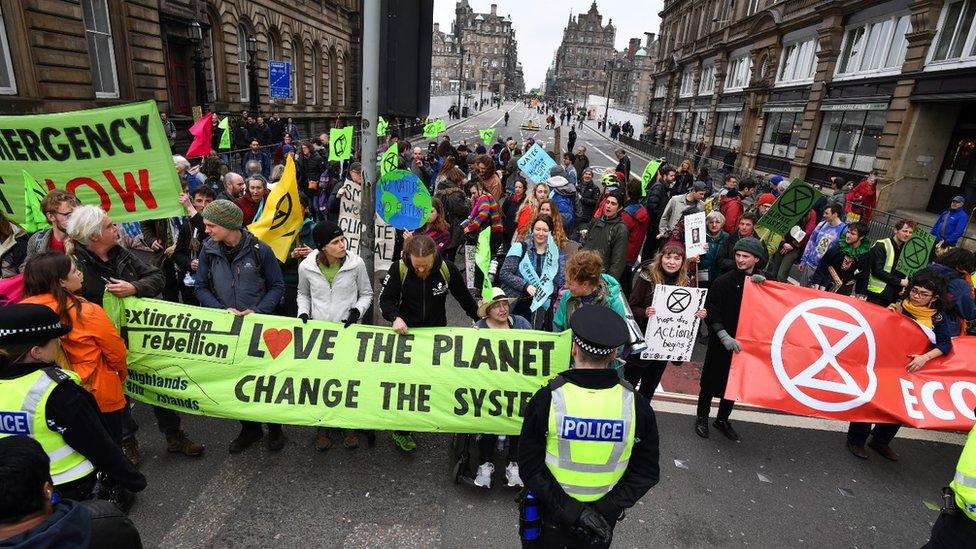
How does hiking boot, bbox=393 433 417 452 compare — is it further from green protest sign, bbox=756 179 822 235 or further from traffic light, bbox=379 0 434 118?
green protest sign, bbox=756 179 822 235

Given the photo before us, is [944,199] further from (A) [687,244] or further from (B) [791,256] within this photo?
(A) [687,244]

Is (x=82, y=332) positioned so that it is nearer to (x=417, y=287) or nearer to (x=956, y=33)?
(x=417, y=287)

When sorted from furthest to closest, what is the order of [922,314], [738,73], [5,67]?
[738,73], [5,67], [922,314]

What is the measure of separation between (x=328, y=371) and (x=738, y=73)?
38.3 meters

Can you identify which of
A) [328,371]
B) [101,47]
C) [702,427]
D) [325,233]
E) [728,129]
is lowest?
[702,427]

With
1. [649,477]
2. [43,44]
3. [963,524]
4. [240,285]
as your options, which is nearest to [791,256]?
[963,524]

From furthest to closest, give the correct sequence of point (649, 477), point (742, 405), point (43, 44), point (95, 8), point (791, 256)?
point (95, 8)
point (43, 44)
point (791, 256)
point (742, 405)
point (649, 477)

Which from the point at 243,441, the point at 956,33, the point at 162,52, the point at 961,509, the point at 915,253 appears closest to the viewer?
the point at 961,509

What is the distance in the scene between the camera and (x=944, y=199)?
672 inches

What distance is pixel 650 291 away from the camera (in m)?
4.59

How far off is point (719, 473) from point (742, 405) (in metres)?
1.38

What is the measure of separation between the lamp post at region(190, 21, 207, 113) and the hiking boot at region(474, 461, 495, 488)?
59.3 feet

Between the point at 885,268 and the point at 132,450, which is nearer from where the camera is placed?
the point at 132,450

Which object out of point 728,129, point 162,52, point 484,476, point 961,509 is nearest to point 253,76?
point 162,52
